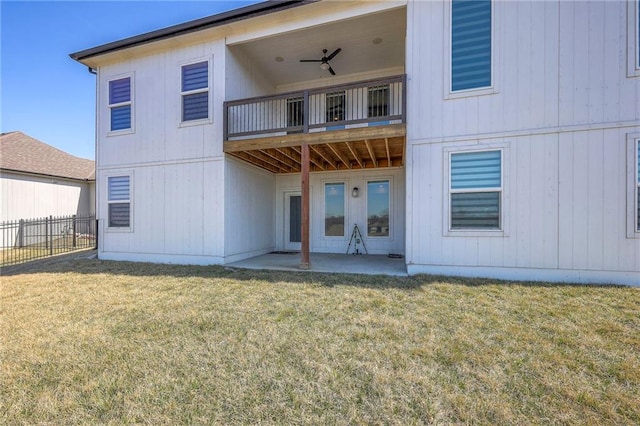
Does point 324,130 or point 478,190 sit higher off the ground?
point 324,130

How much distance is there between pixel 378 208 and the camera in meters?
8.84

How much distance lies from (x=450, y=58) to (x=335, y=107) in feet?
12.9

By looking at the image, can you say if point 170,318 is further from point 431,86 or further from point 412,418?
point 431,86

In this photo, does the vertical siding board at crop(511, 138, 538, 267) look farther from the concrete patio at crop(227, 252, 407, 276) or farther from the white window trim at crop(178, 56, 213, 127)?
the white window trim at crop(178, 56, 213, 127)

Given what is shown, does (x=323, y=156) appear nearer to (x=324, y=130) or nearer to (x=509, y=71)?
(x=324, y=130)

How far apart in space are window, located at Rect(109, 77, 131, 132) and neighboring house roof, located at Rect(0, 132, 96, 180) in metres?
7.03

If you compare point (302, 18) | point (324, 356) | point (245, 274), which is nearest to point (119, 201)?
point (245, 274)

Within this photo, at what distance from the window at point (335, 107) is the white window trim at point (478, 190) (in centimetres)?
417

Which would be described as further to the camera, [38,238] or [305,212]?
[38,238]

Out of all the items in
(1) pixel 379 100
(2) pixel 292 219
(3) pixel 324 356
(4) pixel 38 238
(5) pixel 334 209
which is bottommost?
(3) pixel 324 356

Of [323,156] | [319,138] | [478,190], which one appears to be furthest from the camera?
[323,156]

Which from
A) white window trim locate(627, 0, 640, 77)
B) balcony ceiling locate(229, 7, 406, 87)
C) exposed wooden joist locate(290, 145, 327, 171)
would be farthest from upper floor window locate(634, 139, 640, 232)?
exposed wooden joist locate(290, 145, 327, 171)

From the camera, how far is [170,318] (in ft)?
11.7

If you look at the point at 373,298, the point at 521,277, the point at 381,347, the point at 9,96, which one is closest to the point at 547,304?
the point at 521,277
